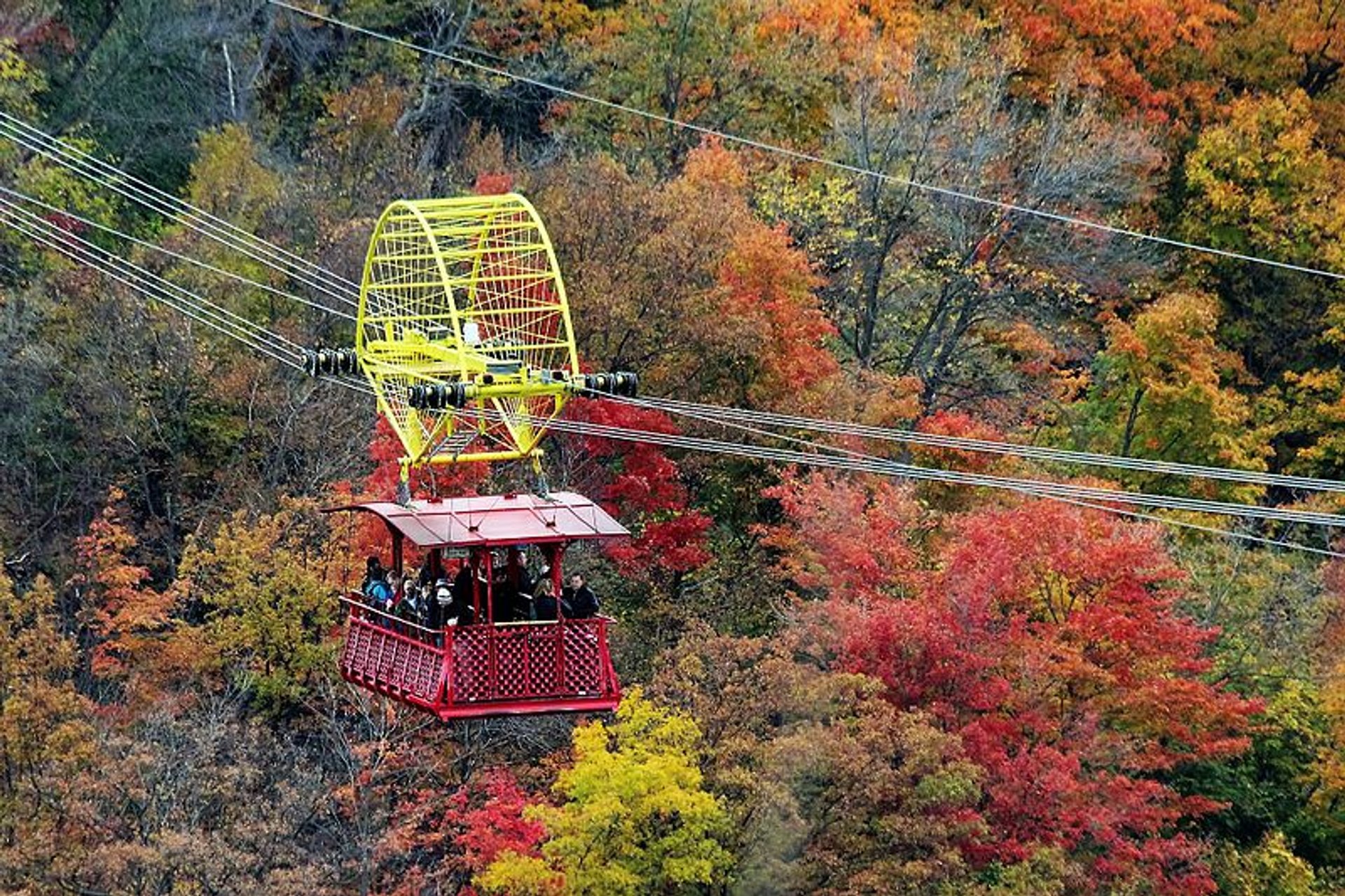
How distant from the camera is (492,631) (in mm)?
28094

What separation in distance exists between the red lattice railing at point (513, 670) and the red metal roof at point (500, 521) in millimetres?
1034

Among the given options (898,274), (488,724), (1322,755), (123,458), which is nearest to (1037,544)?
(1322,755)

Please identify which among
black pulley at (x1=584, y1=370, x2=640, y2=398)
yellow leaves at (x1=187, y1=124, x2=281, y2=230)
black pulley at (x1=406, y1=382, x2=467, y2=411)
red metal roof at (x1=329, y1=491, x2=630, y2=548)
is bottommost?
red metal roof at (x1=329, y1=491, x2=630, y2=548)

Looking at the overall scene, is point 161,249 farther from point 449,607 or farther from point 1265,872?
point 1265,872

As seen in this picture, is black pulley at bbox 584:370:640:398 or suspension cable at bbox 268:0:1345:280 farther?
suspension cable at bbox 268:0:1345:280

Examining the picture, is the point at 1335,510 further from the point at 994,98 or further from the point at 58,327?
the point at 58,327

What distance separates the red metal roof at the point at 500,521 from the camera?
27.7 m

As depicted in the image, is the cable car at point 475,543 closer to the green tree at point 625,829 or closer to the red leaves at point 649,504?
the green tree at point 625,829

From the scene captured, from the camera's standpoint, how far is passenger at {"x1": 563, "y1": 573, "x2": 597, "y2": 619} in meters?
28.7

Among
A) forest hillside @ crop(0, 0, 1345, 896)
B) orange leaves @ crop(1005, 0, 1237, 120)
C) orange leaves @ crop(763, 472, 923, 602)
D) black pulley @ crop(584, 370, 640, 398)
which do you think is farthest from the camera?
orange leaves @ crop(1005, 0, 1237, 120)

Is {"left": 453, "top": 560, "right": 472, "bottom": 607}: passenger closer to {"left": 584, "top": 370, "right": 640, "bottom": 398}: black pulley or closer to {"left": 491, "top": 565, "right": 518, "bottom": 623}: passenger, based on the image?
{"left": 491, "top": 565, "right": 518, "bottom": 623}: passenger

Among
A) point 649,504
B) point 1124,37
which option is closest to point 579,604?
point 649,504

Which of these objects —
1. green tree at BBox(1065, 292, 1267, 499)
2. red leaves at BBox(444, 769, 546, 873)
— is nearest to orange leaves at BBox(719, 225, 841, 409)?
green tree at BBox(1065, 292, 1267, 499)

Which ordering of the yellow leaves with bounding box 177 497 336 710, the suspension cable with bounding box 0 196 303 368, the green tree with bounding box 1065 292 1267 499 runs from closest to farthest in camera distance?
the yellow leaves with bounding box 177 497 336 710 < the suspension cable with bounding box 0 196 303 368 < the green tree with bounding box 1065 292 1267 499
